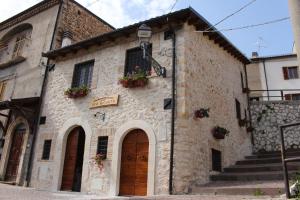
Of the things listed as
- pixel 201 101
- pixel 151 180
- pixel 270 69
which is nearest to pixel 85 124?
pixel 151 180

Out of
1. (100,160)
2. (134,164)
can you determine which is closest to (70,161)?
(100,160)

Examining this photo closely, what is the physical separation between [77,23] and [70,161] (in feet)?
24.2

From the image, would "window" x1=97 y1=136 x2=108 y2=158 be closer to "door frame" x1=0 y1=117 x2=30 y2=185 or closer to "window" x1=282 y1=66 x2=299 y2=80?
"door frame" x1=0 y1=117 x2=30 y2=185

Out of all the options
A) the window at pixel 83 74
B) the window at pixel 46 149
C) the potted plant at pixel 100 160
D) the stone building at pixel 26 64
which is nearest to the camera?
the potted plant at pixel 100 160

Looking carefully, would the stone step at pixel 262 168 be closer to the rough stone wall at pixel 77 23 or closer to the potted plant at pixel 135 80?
the potted plant at pixel 135 80

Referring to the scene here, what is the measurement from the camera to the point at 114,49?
10727 millimetres

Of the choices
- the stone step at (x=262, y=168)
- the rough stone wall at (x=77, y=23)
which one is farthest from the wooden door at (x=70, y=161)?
the stone step at (x=262, y=168)

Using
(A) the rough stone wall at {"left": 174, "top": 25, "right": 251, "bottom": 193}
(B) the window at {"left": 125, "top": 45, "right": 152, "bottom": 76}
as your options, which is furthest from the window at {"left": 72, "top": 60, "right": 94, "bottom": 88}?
(A) the rough stone wall at {"left": 174, "top": 25, "right": 251, "bottom": 193}

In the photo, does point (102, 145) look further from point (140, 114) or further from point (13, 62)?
point (13, 62)

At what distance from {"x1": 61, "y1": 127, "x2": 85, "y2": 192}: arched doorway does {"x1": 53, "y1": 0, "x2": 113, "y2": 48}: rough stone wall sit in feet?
15.3

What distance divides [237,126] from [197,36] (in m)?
4.08

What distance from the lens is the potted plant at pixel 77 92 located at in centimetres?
1055

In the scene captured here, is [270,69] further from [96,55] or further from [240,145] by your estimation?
[96,55]

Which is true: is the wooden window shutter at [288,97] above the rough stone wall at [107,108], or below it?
above
